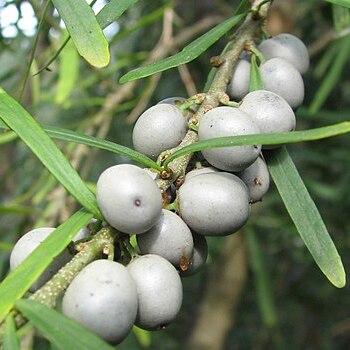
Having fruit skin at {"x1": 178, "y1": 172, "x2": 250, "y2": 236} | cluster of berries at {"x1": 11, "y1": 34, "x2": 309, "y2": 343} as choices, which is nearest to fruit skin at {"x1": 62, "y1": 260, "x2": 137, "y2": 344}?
cluster of berries at {"x1": 11, "y1": 34, "x2": 309, "y2": 343}

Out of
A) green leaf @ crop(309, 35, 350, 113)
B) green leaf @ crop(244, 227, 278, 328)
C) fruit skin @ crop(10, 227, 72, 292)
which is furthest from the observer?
green leaf @ crop(244, 227, 278, 328)

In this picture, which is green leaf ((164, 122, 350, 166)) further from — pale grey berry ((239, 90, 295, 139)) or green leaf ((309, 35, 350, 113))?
green leaf ((309, 35, 350, 113))

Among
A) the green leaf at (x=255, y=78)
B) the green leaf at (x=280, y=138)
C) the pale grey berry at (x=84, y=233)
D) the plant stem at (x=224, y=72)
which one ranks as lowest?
the green leaf at (x=255, y=78)

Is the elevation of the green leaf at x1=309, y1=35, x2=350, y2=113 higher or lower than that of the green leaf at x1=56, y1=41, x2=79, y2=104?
lower

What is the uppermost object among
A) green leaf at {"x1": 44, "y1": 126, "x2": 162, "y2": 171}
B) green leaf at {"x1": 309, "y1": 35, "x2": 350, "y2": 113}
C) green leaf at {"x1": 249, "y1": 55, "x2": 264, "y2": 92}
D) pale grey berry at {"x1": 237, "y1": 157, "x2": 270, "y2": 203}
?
green leaf at {"x1": 44, "y1": 126, "x2": 162, "y2": 171}

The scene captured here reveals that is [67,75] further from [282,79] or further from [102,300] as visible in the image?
[102,300]

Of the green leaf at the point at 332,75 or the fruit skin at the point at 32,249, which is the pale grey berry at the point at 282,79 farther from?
the green leaf at the point at 332,75

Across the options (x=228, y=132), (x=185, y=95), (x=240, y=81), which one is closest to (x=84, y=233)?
(x=228, y=132)

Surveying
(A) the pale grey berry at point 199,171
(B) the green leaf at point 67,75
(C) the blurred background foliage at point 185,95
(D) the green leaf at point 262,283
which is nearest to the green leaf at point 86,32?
(A) the pale grey berry at point 199,171
